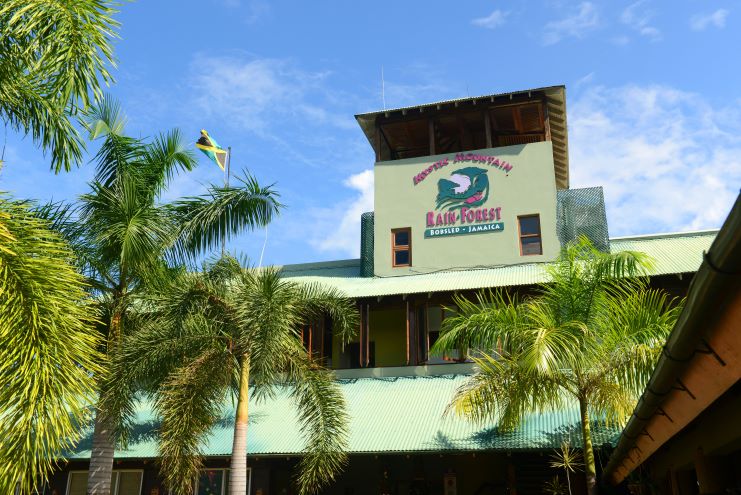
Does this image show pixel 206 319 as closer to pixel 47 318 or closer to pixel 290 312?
pixel 290 312

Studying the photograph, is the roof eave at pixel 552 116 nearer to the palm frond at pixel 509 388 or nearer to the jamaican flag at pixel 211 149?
the jamaican flag at pixel 211 149

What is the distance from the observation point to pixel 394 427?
18.3 metres

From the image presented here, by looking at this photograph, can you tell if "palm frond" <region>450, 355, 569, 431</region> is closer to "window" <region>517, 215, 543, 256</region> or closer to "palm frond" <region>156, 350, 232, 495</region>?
"palm frond" <region>156, 350, 232, 495</region>

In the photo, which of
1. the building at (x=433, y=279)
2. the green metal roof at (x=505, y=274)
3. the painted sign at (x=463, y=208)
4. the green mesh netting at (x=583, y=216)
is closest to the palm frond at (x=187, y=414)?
the building at (x=433, y=279)

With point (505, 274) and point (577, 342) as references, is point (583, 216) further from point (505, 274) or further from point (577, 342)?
point (577, 342)

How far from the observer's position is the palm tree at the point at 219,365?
14062mm

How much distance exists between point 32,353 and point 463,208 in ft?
63.3

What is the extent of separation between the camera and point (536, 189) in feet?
80.5

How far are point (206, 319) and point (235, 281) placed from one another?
3.72 feet

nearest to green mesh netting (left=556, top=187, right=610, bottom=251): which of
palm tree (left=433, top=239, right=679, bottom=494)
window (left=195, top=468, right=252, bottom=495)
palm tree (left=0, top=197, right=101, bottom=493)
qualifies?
palm tree (left=433, top=239, right=679, bottom=494)

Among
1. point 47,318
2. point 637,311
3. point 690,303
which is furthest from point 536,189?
point 690,303

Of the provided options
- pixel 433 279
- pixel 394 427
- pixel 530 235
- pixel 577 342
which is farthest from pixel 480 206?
pixel 577 342

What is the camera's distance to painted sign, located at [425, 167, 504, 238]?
2477 centimetres

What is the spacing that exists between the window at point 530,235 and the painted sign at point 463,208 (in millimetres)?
806
